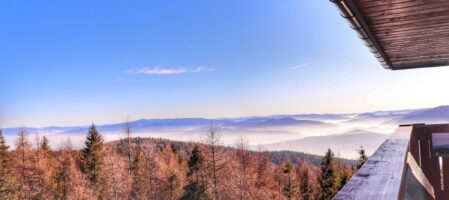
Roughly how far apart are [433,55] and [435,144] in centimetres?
141

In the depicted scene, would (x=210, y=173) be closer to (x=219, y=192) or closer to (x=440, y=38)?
(x=219, y=192)

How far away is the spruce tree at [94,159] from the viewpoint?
141 ft

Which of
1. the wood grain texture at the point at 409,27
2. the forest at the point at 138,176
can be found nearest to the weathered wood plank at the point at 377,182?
the wood grain texture at the point at 409,27

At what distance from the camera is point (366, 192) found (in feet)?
4.33

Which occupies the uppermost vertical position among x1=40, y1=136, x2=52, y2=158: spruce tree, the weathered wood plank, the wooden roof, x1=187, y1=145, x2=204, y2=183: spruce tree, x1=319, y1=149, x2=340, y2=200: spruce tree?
the wooden roof

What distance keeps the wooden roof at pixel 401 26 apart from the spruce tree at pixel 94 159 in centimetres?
4158

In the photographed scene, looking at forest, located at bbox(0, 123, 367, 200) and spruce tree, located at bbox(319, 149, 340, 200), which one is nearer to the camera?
forest, located at bbox(0, 123, 367, 200)

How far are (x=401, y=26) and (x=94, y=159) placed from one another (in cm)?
4335

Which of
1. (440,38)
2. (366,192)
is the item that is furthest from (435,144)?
(366,192)

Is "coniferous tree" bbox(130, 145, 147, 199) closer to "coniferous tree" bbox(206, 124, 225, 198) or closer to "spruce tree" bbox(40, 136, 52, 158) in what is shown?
"coniferous tree" bbox(206, 124, 225, 198)

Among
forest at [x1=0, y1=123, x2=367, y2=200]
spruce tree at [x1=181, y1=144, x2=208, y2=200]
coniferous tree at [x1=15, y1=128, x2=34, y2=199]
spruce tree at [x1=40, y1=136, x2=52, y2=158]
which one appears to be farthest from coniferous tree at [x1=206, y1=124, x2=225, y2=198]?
spruce tree at [x1=40, y1=136, x2=52, y2=158]

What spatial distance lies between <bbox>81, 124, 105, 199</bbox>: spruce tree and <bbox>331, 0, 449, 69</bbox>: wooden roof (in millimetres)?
41580

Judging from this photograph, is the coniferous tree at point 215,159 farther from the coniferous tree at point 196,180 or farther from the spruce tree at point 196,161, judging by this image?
the spruce tree at point 196,161

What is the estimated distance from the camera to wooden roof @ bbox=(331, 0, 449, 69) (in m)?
3.61
